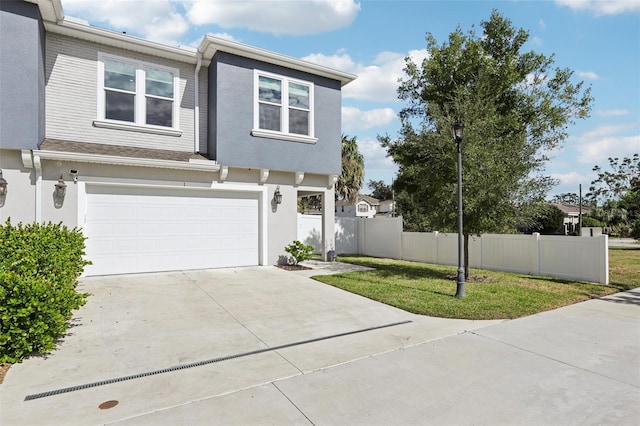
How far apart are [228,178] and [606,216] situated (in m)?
43.1

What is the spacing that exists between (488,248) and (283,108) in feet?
27.7

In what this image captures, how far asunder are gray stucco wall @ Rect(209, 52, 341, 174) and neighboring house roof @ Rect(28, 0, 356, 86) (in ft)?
0.70

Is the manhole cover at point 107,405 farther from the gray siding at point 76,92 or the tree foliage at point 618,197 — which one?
the tree foliage at point 618,197

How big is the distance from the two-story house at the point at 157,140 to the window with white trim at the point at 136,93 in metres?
0.03

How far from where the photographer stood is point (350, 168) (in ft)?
98.3

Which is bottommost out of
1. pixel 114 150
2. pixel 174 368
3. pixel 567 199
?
pixel 174 368

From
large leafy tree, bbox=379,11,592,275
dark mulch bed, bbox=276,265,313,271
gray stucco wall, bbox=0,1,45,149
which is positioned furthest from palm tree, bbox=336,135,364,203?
gray stucco wall, bbox=0,1,45,149

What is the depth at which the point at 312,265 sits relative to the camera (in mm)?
12250

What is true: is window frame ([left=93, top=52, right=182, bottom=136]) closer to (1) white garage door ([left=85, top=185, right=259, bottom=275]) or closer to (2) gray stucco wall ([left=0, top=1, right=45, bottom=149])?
(2) gray stucco wall ([left=0, top=1, right=45, bottom=149])

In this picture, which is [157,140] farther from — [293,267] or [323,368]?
[323,368]

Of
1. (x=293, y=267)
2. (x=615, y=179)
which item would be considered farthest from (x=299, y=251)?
(x=615, y=179)

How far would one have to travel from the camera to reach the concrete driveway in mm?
3145

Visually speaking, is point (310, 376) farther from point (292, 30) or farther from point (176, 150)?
point (292, 30)

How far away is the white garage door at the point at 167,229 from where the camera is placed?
369 inches
